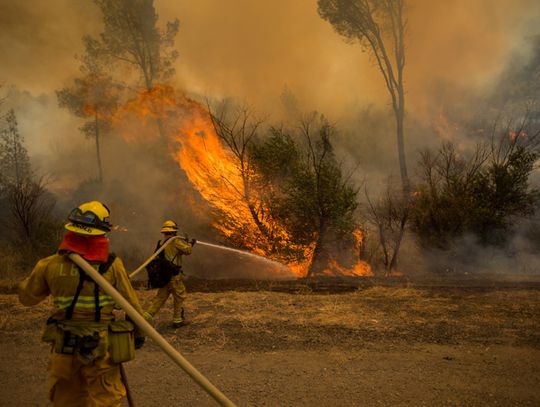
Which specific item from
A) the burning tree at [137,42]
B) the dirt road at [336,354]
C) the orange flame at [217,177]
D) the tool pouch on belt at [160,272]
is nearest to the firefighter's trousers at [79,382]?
the dirt road at [336,354]

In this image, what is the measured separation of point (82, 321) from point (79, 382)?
496mm

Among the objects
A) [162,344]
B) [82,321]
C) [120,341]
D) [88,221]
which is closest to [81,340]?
[82,321]

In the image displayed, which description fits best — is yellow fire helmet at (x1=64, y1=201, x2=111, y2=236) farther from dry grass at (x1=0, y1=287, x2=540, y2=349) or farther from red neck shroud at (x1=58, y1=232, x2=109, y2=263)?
dry grass at (x1=0, y1=287, x2=540, y2=349)

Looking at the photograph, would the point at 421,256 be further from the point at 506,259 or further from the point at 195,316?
the point at 195,316

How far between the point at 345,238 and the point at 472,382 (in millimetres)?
9105

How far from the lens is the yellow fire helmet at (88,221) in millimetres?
2570

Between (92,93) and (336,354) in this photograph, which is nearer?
(336,354)

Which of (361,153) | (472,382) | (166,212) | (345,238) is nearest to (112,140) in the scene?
(166,212)

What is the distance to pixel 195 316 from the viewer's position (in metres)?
6.66

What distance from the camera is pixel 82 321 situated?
8.64ft

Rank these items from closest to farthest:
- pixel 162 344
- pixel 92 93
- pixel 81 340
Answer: pixel 162 344
pixel 81 340
pixel 92 93

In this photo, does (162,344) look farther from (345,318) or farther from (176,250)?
(345,318)

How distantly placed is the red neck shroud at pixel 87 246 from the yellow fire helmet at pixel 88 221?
7cm

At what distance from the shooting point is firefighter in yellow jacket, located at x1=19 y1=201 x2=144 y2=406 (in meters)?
2.58
